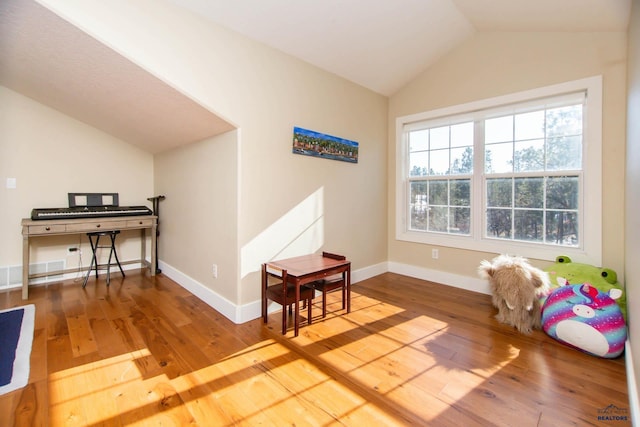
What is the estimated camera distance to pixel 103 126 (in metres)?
3.74

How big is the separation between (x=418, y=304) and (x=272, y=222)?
1.75 metres

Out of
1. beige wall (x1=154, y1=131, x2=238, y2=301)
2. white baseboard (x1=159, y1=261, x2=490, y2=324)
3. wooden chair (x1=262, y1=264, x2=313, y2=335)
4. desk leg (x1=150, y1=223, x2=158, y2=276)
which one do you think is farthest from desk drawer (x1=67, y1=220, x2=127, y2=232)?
wooden chair (x1=262, y1=264, x2=313, y2=335)

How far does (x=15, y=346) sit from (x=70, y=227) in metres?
1.59

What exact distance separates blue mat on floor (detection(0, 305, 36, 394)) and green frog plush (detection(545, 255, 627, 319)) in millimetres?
3972

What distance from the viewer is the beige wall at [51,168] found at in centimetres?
344

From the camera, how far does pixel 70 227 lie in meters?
3.36

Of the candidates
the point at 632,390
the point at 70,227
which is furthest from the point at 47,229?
the point at 632,390

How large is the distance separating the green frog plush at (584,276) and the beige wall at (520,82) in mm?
168

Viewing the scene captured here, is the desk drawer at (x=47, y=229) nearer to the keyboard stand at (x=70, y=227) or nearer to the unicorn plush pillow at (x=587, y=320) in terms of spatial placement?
the keyboard stand at (x=70, y=227)

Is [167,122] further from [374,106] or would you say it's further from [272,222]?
[374,106]

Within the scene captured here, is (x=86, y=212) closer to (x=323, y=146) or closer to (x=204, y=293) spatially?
(x=204, y=293)

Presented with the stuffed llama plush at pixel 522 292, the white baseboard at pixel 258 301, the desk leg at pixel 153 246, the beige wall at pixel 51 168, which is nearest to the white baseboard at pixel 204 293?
the white baseboard at pixel 258 301

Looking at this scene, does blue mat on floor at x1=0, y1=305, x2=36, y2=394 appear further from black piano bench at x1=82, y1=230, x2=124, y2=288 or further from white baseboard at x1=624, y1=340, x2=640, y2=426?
white baseboard at x1=624, y1=340, x2=640, y2=426

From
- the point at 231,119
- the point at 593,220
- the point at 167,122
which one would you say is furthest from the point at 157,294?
the point at 593,220
